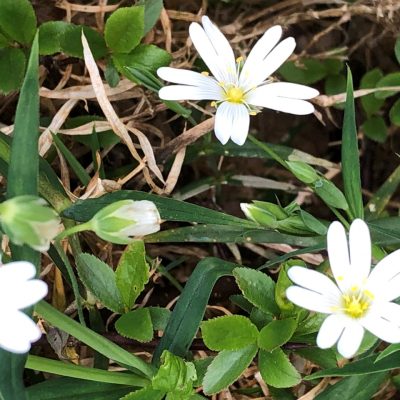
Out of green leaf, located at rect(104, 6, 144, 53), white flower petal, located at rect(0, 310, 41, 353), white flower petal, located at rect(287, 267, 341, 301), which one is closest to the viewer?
white flower petal, located at rect(0, 310, 41, 353)

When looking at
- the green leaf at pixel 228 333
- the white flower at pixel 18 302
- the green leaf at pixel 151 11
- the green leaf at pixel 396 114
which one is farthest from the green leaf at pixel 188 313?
the green leaf at pixel 396 114

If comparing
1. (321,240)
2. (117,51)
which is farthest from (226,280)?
(117,51)

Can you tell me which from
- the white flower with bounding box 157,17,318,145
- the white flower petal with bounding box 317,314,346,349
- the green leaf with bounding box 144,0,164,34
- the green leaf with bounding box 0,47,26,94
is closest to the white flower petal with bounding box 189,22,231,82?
the white flower with bounding box 157,17,318,145

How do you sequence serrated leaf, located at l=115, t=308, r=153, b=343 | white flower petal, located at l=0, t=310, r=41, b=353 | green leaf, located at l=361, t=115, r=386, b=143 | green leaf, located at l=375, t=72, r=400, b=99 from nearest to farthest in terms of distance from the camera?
white flower petal, located at l=0, t=310, r=41, b=353 < serrated leaf, located at l=115, t=308, r=153, b=343 < green leaf, located at l=375, t=72, r=400, b=99 < green leaf, located at l=361, t=115, r=386, b=143

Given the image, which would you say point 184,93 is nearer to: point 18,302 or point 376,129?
point 18,302

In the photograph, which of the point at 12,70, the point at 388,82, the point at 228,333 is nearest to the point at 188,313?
the point at 228,333

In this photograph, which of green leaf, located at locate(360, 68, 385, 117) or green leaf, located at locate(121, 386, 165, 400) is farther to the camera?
green leaf, located at locate(360, 68, 385, 117)

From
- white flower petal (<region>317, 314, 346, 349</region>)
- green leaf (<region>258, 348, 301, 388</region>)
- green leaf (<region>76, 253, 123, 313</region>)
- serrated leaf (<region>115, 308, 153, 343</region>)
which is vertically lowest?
green leaf (<region>258, 348, 301, 388</region>)

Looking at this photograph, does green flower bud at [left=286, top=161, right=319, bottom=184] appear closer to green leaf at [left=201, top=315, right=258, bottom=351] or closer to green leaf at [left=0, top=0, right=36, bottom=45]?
green leaf at [left=201, top=315, right=258, bottom=351]

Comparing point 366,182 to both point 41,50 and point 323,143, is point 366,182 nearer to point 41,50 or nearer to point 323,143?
point 323,143
